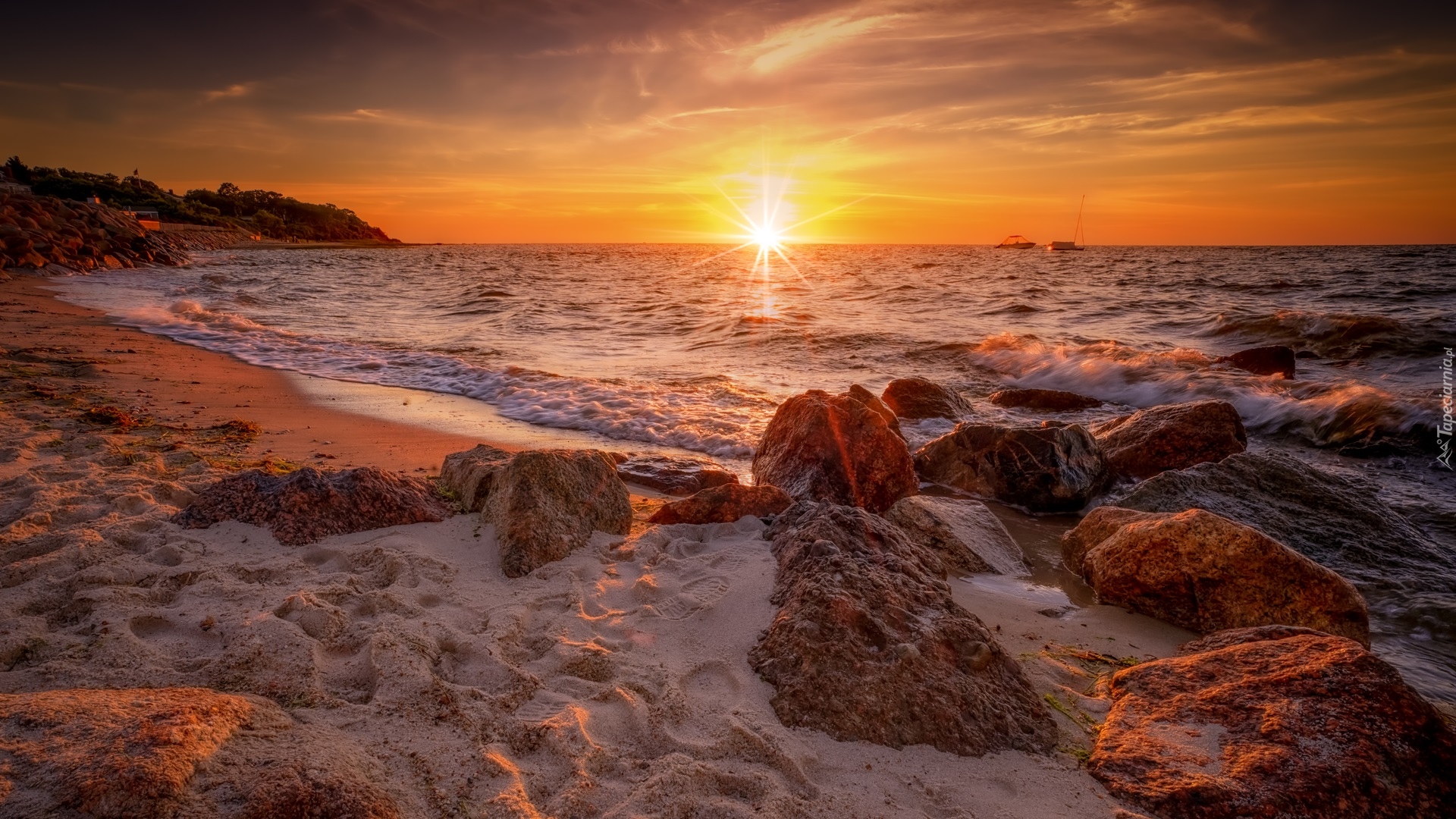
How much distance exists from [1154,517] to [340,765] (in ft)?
13.7

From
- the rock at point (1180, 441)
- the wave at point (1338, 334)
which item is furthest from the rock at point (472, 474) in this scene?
the wave at point (1338, 334)

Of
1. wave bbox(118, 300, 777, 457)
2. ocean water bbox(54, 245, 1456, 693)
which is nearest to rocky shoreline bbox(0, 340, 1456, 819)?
ocean water bbox(54, 245, 1456, 693)

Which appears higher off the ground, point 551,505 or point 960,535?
point 551,505

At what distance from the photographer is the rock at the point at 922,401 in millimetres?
8234

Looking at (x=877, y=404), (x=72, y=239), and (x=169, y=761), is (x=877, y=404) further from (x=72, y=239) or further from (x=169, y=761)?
(x=72, y=239)

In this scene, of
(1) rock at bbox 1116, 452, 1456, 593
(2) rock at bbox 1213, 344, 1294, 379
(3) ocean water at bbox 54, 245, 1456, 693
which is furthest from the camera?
(2) rock at bbox 1213, 344, 1294, 379

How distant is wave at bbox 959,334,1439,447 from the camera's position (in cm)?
747

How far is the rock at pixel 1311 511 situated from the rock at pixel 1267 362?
647 cm

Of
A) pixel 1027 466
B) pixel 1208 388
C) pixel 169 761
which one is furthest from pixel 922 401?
pixel 169 761

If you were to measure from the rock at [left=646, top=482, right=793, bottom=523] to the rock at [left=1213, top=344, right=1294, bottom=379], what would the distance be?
9824mm

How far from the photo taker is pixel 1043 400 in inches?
366

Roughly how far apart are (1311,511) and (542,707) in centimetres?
537

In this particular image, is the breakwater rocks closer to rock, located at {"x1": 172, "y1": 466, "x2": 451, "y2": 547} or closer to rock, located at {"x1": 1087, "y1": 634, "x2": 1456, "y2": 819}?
rock, located at {"x1": 172, "y1": 466, "x2": 451, "y2": 547}

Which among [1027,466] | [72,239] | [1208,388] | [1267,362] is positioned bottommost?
[1027,466]
